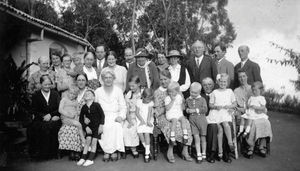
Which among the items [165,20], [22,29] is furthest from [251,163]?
[165,20]

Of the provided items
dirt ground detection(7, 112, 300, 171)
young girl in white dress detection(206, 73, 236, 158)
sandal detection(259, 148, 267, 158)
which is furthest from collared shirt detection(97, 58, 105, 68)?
sandal detection(259, 148, 267, 158)

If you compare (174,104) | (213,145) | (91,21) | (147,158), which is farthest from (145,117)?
(91,21)

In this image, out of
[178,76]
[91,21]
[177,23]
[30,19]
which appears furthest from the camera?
[91,21]

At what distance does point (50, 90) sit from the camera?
17.8 feet

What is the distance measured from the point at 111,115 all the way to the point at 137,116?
483 millimetres

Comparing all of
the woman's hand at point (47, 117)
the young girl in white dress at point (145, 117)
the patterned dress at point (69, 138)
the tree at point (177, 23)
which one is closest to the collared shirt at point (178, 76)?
the young girl in white dress at point (145, 117)

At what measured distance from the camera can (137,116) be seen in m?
5.34

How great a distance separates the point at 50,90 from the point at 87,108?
87 centimetres

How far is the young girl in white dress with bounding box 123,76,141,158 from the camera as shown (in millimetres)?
5254

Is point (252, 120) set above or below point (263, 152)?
above

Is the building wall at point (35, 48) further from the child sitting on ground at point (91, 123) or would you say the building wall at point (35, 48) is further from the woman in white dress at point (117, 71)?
the child sitting on ground at point (91, 123)

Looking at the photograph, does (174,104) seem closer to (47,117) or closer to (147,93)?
(147,93)

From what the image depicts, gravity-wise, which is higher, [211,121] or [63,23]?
[63,23]

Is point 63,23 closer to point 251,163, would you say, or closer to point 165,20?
point 165,20
